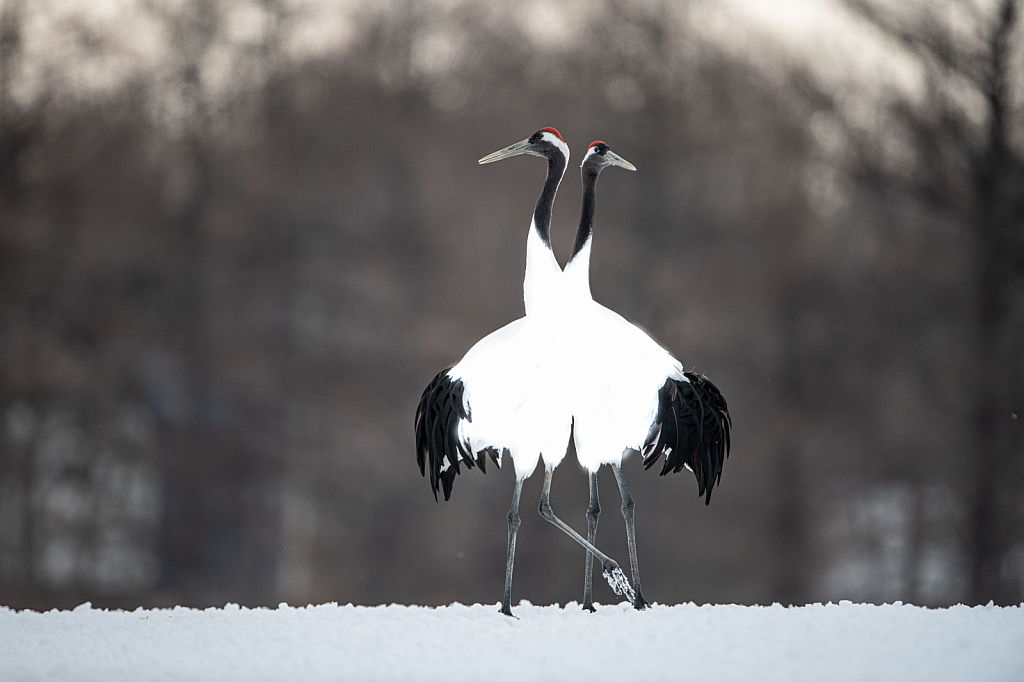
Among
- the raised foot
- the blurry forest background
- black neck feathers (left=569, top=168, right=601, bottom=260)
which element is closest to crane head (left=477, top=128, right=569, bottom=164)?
black neck feathers (left=569, top=168, right=601, bottom=260)

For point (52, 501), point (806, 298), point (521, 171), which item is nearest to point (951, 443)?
point (806, 298)

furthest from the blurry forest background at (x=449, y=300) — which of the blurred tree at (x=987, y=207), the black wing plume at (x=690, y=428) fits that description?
the black wing plume at (x=690, y=428)

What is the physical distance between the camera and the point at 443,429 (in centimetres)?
442

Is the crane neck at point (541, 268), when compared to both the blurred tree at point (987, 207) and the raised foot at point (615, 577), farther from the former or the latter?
the blurred tree at point (987, 207)

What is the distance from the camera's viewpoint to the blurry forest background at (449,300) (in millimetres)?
10945

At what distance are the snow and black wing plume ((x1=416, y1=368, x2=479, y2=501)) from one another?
0.68 meters

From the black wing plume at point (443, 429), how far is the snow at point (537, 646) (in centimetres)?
68

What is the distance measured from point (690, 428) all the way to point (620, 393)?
459mm

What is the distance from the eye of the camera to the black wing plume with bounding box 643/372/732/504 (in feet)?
14.6

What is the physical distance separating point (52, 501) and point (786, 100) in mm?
10006

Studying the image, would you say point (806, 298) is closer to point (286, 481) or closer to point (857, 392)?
point (857, 392)

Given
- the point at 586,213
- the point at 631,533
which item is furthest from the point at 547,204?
the point at 631,533

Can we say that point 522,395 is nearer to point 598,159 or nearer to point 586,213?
point 586,213

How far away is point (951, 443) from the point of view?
1055cm
